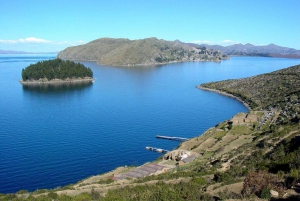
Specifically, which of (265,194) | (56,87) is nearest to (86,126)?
(265,194)

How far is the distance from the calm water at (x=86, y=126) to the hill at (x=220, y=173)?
6946 mm

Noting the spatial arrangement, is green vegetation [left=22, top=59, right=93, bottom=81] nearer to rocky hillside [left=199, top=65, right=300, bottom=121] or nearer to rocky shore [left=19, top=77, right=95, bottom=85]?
rocky shore [left=19, top=77, right=95, bottom=85]

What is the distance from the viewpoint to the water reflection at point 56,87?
326 feet

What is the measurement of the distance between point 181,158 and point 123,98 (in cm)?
5194

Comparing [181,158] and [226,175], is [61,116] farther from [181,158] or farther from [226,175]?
[226,175]

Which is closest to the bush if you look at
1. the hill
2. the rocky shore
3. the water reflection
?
the hill

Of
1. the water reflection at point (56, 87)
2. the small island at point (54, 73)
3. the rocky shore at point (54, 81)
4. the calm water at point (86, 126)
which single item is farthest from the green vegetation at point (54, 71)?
the calm water at point (86, 126)

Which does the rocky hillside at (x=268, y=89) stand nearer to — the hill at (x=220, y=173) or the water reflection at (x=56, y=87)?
the hill at (x=220, y=173)

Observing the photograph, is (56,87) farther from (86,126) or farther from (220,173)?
(220,173)

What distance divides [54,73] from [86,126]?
73.0m

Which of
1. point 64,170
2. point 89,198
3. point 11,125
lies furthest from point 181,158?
point 11,125

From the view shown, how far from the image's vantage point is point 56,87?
108m

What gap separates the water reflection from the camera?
9926 centimetres

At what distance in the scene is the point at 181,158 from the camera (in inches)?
1379
